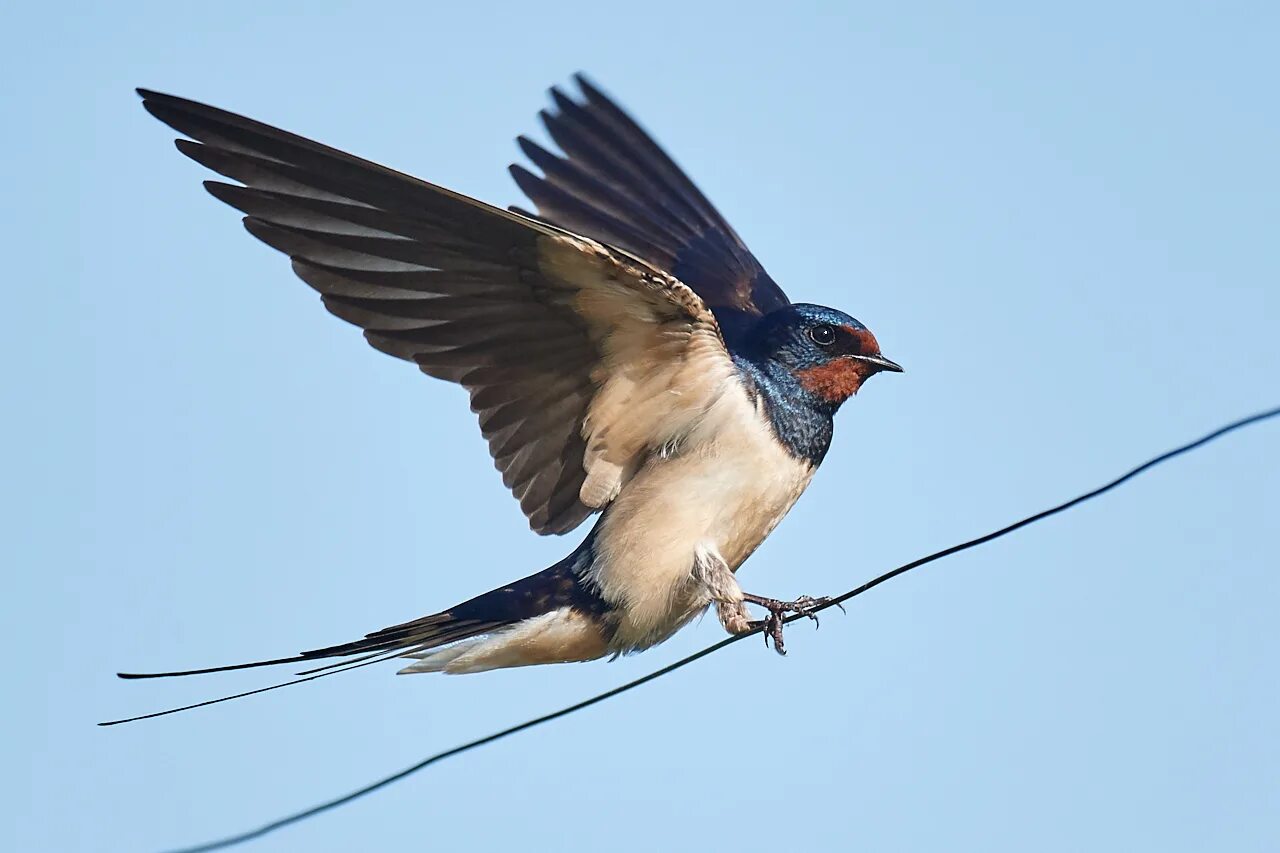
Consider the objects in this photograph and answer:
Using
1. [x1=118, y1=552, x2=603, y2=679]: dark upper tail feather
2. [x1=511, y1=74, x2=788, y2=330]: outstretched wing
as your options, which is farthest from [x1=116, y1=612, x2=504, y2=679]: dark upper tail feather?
[x1=511, y1=74, x2=788, y2=330]: outstretched wing

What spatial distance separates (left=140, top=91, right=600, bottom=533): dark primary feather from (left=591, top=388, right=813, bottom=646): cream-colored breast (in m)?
0.24

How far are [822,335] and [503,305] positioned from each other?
74 centimetres

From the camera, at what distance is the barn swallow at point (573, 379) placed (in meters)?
3.11

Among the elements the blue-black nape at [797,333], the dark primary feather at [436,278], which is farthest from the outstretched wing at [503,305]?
the blue-black nape at [797,333]

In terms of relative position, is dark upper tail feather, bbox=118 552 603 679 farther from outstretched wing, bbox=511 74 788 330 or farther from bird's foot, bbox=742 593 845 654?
outstretched wing, bbox=511 74 788 330

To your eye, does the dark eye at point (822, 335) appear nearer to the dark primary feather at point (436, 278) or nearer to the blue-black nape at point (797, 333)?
the blue-black nape at point (797, 333)

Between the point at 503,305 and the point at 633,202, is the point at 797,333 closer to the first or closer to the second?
the point at 503,305

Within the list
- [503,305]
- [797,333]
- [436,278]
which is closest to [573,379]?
[503,305]

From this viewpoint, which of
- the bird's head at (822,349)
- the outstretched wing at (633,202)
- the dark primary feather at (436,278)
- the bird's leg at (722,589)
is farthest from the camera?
the outstretched wing at (633,202)

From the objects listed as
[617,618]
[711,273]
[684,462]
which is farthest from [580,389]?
[711,273]

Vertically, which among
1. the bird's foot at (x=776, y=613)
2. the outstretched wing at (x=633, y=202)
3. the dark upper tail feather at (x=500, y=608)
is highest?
the outstretched wing at (x=633, y=202)

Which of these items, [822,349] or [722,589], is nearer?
[722,589]

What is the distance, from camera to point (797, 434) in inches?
136

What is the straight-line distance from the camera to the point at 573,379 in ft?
11.2
